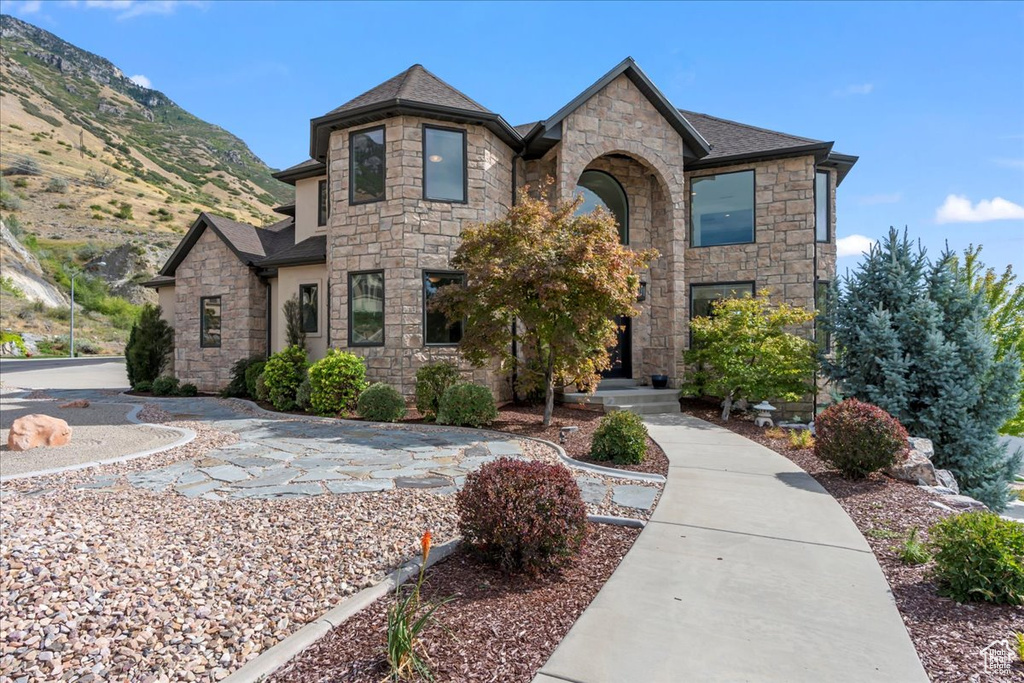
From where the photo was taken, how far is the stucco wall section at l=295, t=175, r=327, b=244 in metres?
15.3

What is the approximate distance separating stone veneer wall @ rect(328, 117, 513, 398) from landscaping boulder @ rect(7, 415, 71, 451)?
514cm

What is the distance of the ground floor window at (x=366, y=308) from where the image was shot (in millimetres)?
11570

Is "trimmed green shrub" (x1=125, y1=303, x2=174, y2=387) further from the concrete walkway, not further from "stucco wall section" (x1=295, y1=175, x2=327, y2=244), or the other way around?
the concrete walkway

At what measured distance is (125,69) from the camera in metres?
98.5

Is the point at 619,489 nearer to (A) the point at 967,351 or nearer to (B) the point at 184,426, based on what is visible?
(A) the point at 967,351

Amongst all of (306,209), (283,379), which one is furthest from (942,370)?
(306,209)

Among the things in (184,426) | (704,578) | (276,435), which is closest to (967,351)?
(704,578)

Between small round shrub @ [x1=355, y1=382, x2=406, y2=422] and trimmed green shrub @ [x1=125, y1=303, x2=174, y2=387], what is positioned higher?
trimmed green shrub @ [x1=125, y1=303, x2=174, y2=387]

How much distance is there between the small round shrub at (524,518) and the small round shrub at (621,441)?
306cm

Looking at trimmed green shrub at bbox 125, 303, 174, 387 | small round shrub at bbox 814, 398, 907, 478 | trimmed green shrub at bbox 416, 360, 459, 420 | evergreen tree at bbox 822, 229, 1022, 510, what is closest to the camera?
small round shrub at bbox 814, 398, 907, 478

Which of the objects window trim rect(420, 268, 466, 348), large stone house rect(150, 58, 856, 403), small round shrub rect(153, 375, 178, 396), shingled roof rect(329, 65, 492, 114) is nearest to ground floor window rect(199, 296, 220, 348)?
large stone house rect(150, 58, 856, 403)

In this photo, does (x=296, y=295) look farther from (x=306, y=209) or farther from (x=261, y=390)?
(x=306, y=209)

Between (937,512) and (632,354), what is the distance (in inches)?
338

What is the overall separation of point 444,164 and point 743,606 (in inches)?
408
